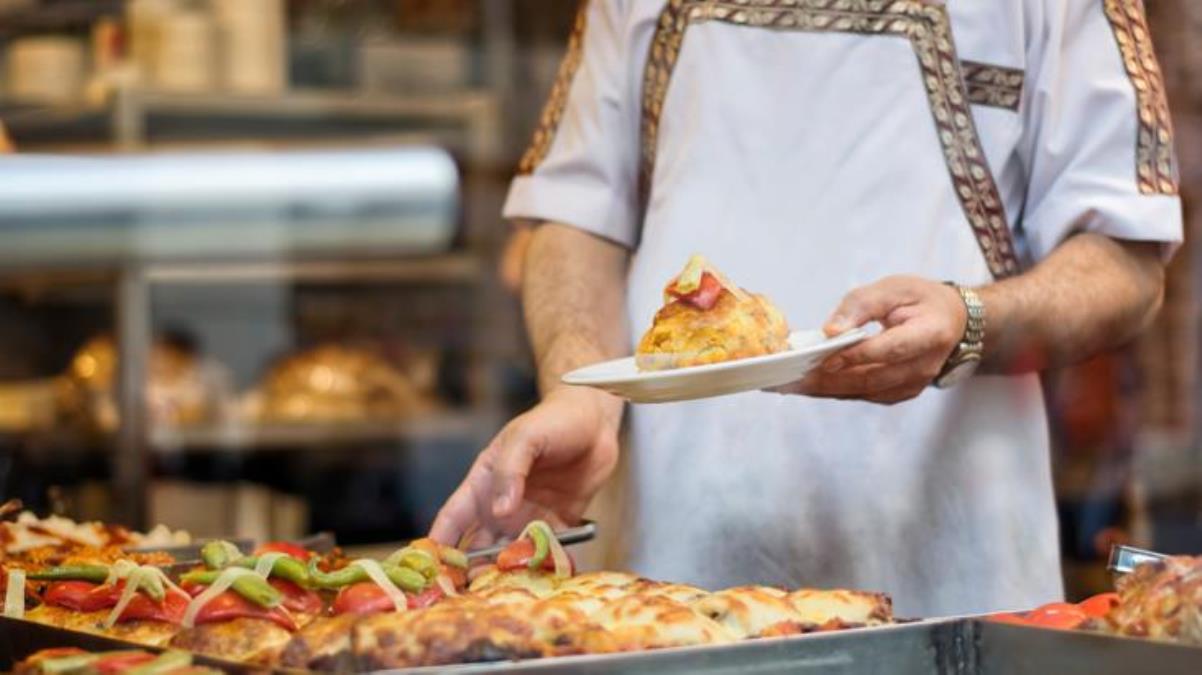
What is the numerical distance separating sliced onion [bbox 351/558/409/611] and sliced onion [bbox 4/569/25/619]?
322mm

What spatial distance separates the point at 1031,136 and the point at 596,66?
0.56 metres

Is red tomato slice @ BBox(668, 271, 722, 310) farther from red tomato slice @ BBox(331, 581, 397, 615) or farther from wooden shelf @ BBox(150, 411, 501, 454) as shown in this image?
wooden shelf @ BBox(150, 411, 501, 454)

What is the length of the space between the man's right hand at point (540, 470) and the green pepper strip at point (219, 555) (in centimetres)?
31

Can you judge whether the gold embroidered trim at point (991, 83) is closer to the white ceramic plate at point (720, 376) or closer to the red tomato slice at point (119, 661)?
the white ceramic plate at point (720, 376)

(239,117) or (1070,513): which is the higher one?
(239,117)

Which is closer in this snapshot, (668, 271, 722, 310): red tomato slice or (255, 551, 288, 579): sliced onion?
(255, 551, 288, 579): sliced onion

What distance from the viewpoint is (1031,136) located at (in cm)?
246

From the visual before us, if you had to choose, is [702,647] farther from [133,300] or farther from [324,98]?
[324,98]

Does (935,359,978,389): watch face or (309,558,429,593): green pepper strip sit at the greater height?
(935,359,978,389): watch face

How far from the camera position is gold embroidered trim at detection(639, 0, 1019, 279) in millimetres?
2414

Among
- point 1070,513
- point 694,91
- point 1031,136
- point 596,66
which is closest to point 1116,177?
point 1031,136

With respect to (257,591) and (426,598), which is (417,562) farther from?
(257,591)

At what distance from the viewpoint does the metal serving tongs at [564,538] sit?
2061mm

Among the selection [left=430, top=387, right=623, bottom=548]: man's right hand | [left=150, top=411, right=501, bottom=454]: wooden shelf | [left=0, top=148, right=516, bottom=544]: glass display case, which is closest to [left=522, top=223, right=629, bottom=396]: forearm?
[left=430, top=387, right=623, bottom=548]: man's right hand
